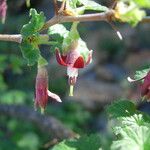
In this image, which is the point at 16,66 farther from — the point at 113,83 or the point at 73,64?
the point at 113,83

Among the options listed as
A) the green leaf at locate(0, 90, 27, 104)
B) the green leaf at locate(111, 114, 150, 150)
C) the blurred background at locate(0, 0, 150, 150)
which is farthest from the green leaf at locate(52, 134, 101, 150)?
the green leaf at locate(0, 90, 27, 104)

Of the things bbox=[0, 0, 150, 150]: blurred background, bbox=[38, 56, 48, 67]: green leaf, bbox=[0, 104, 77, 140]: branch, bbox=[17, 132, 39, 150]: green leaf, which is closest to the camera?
bbox=[38, 56, 48, 67]: green leaf

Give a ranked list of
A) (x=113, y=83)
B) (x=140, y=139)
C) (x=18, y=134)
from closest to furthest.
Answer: (x=140, y=139) < (x=18, y=134) < (x=113, y=83)

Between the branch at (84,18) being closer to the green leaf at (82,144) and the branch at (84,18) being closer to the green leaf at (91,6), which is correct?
the green leaf at (91,6)

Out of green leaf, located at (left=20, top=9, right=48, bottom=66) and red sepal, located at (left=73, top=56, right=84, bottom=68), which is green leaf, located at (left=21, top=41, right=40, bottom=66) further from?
red sepal, located at (left=73, top=56, right=84, bottom=68)

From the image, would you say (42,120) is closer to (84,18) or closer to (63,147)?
(63,147)

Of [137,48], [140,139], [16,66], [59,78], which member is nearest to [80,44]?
[140,139]
